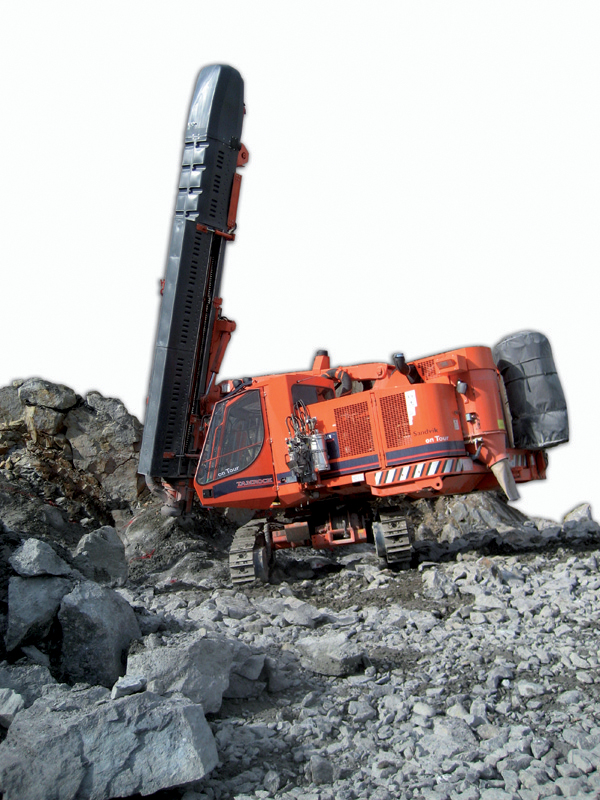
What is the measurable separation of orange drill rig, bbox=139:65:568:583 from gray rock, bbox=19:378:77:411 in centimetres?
281

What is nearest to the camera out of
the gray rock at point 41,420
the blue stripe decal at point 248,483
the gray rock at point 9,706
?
the gray rock at point 9,706

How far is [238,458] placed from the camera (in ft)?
29.0

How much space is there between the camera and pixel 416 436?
7.96 metres

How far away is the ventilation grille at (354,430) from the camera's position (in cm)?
826

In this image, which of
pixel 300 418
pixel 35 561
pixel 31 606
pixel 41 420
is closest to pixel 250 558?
pixel 300 418

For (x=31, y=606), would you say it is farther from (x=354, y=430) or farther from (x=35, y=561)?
(x=354, y=430)

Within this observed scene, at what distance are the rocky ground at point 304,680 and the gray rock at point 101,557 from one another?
2 cm

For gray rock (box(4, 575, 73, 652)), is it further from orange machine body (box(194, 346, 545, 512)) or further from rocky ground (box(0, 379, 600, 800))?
orange machine body (box(194, 346, 545, 512))

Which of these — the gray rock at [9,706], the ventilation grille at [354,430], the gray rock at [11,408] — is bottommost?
the gray rock at [9,706]

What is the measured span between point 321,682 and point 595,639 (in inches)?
94.5

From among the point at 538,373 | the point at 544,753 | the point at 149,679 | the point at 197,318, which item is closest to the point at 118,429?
the point at 197,318

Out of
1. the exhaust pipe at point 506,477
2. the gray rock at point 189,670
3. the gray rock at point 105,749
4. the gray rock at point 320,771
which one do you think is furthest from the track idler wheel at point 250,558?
the gray rock at point 105,749

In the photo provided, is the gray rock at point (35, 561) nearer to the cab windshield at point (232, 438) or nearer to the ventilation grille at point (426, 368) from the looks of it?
the cab windshield at point (232, 438)

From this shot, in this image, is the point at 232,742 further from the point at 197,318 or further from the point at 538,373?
the point at 197,318
